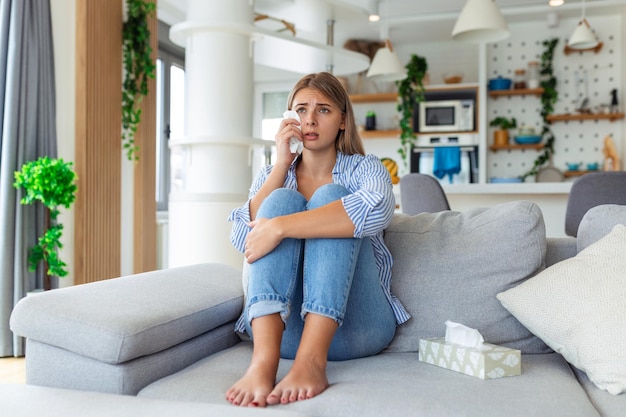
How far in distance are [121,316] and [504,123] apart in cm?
632

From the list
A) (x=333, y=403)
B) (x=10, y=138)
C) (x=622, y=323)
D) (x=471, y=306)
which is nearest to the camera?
(x=333, y=403)

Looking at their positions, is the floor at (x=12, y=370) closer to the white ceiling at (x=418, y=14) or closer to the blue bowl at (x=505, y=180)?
the white ceiling at (x=418, y=14)

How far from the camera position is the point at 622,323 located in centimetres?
144

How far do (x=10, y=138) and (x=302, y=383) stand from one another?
2.70m

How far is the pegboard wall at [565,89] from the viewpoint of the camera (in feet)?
23.0

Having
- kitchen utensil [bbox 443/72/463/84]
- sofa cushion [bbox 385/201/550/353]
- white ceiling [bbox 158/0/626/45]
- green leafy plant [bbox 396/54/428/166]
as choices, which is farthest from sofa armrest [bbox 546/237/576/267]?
kitchen utensil [bbox 443/72/463/84]

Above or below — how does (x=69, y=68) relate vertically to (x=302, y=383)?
above

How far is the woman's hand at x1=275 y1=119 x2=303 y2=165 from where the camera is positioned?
182 cm

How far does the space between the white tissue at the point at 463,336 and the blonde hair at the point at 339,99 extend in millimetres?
589

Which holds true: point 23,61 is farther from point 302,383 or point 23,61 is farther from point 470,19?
point 302,383

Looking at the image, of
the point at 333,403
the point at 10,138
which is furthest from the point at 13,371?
the point at 333,403

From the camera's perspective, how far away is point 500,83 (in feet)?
23.2

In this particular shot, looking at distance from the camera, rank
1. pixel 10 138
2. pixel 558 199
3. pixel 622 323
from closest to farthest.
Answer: pixel 622 323, pixel 10 138, pixel 558 199

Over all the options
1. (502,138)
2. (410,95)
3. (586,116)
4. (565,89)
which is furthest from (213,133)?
(565,89)
